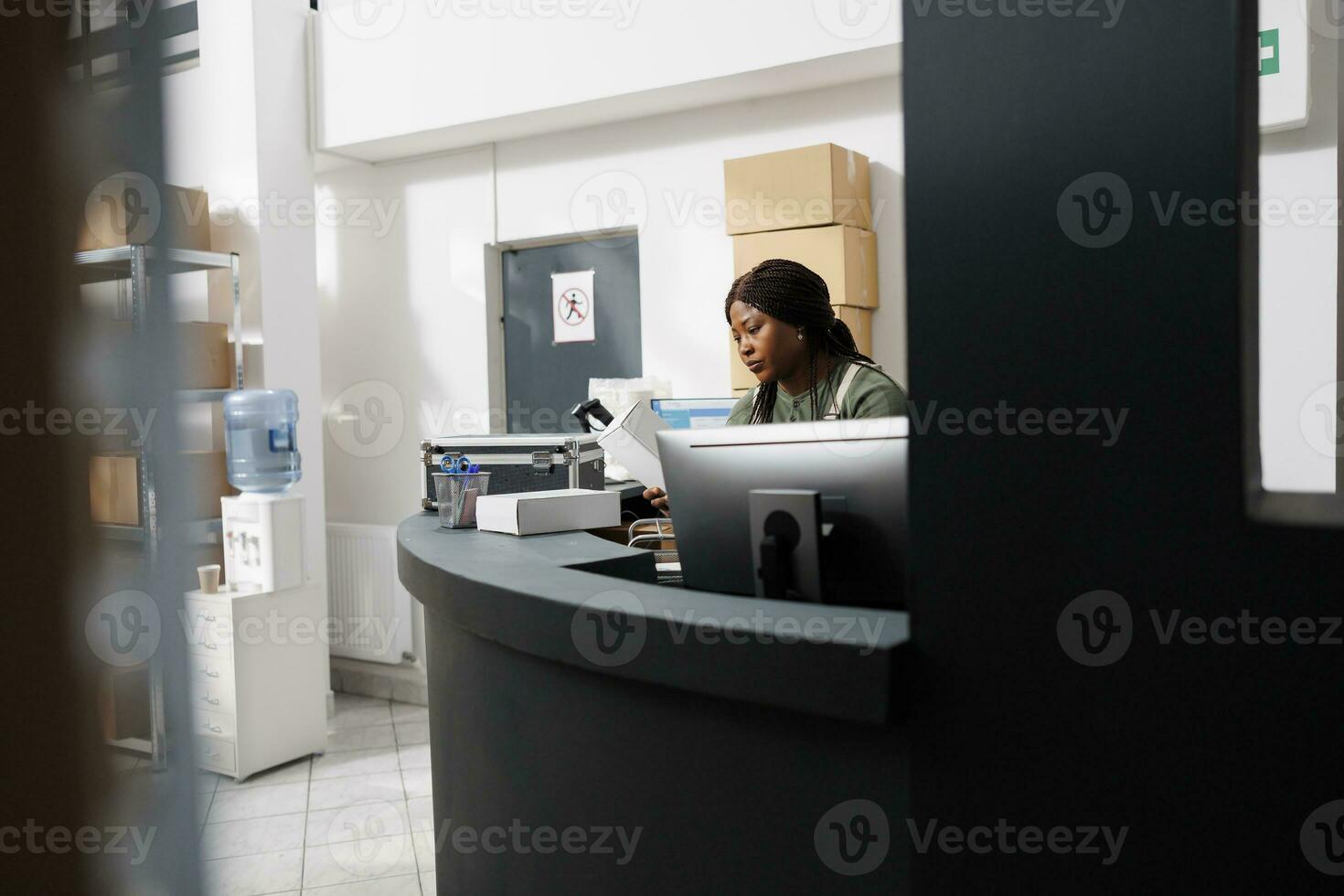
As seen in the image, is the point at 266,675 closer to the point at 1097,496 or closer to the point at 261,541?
the point at 261,541

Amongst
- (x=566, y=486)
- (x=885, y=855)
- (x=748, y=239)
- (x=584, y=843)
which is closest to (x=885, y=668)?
(x=885, y=855)

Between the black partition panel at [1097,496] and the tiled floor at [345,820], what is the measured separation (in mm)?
1960

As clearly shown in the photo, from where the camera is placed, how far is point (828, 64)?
11.0 ft

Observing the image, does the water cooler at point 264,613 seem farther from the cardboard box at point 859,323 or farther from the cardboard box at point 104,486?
the cardboard box at point 104,486

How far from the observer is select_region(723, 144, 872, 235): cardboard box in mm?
3369

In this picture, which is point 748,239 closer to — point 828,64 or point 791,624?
point 828,64

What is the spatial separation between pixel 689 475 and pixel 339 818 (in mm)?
2471

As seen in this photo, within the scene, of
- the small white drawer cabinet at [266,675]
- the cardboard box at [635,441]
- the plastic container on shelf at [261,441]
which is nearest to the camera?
the cardboard box at [635,441]

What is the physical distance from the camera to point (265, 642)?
3.71 m

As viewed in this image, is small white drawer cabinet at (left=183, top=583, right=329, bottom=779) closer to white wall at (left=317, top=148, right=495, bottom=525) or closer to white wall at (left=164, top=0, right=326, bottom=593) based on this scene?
white wall at (left=164, top=0, right=326, bottom=593)

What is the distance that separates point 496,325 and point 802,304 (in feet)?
7.54

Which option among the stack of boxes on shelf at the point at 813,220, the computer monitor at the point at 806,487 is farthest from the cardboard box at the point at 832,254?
the computer monitor at the point at 806,487

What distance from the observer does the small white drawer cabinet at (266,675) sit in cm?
357

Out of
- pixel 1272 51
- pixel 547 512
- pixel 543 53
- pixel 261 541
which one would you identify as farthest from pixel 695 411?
pixel 1272 51
